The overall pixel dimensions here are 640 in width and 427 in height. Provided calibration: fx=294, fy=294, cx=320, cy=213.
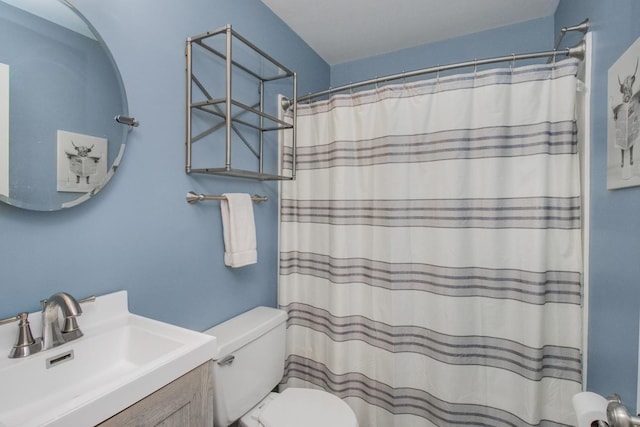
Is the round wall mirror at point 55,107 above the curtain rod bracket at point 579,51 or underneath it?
underneath

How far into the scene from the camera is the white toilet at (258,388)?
123 cm

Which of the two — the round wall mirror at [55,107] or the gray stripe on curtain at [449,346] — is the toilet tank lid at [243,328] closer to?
the gray stripe on curtain at [449,346]

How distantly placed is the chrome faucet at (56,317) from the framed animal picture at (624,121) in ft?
5.03

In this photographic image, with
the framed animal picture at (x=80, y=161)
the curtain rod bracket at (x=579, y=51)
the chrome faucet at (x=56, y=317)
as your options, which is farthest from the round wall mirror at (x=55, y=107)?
the curtain rod bracket at (x=579, y=51)

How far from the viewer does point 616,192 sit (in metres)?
0.90

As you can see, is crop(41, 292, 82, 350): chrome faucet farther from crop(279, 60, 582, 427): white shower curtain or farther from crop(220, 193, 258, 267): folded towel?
crop(279, 60, 582, 427): white shower curtain

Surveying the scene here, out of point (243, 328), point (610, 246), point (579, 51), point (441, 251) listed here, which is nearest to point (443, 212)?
point (441, 251)

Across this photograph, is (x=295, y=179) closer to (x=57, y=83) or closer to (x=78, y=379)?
(x=57, y=83)

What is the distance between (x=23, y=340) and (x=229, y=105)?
0.96m

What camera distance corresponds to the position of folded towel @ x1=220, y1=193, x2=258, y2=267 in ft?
4.69

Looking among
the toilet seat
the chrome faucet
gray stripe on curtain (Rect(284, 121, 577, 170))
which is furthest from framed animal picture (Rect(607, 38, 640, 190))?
the chrome faucet

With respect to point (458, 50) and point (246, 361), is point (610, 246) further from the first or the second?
point (458, 50)

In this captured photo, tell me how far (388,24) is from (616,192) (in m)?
1.56

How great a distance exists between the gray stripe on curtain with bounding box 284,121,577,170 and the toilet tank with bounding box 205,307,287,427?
94 centimetres
